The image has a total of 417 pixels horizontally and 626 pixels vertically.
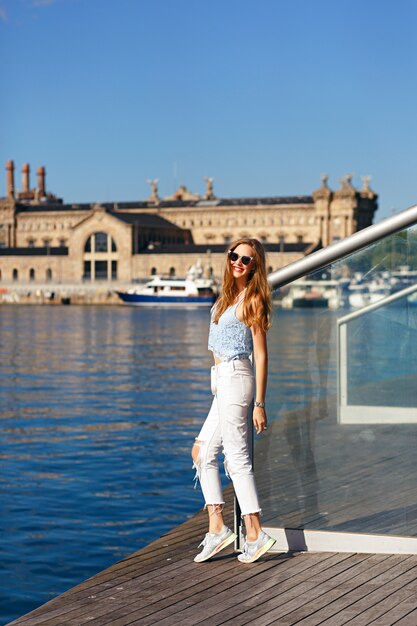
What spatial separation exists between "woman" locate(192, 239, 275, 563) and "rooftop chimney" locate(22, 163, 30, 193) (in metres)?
150

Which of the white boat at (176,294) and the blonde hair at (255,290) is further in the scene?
the white boat at (176,294)

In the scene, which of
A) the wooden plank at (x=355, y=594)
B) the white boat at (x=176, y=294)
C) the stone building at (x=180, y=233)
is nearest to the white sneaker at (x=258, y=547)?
the wooden plank at (x=355, y=594)

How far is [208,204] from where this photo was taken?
12369 centimetres

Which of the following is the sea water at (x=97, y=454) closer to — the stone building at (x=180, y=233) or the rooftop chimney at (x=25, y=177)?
the stone building at (x=180, y=233)

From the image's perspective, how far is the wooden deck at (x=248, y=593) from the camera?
15.1 feet

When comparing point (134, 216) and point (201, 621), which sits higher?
point (134, 216)

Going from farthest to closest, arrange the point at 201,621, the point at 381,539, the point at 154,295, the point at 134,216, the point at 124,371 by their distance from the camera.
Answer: the point at 134,216 → the point at 154,295 → the point at 124,371 → the point at 381,539 → the point at 201,621

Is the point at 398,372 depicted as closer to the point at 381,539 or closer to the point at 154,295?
the point at 381,539

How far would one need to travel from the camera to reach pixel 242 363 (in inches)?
212

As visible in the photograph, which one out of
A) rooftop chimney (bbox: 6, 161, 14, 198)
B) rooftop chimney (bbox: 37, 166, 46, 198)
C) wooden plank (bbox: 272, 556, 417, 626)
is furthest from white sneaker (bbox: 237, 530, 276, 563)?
rooftop chimney (bbox: 37, 166, 46, 198)

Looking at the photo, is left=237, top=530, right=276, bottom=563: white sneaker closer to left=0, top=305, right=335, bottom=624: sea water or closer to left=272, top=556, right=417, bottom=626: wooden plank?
left=272, top=556, right=417, bottom=626: wooden plank

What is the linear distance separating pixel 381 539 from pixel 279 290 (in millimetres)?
1272

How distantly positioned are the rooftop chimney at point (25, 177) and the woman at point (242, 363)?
493ft

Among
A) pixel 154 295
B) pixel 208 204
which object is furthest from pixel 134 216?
pixel 154 295
